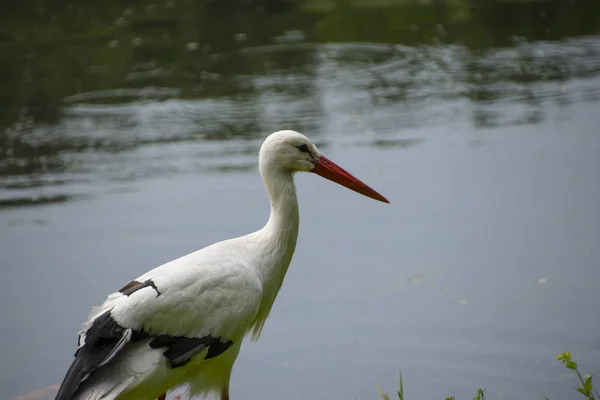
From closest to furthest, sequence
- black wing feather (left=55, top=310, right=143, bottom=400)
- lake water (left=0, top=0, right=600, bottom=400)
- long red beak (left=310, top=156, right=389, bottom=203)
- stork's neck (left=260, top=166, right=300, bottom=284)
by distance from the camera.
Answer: black wing feather (left=55, top=310, right=143, bottom=400) → stork's neck (left=260, top=166, right=300, bottom=284) → long red beak (left=310, top=156, right=389, bottom=203) → lake water (left=0, top=0, right=600, bottom=400)

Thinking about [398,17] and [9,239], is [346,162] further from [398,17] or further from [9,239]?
[398,17]

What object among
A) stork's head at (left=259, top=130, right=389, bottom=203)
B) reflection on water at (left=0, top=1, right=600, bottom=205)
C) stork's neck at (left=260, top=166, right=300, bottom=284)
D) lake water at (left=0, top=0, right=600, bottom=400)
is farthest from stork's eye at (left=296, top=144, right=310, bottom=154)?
reflection on water at (left=0, top=1, right=600, bottom=205)

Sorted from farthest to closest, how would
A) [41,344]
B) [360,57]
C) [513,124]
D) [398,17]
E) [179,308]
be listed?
[398,17]
[360,57]
[513,124]
[41,344]
[179,308]

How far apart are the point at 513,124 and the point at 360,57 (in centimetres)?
283

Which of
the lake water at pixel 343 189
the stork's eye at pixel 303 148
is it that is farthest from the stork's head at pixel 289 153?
the lake water at pixel 343 189

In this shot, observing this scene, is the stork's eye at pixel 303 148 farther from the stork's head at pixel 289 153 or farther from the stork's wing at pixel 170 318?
the stork's wing at pixel 170 318

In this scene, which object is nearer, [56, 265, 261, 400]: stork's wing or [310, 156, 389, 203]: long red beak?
[56, 265, 261, 400]: stork's wing

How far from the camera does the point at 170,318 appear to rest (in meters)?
4.59

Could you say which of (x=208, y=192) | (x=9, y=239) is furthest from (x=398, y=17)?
(x=9, y=239)

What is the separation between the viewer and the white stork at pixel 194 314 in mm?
4430

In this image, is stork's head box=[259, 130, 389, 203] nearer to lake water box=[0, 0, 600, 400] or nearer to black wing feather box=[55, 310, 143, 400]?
black wing feather box=[55, 310, 143, 400]

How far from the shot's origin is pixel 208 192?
28.7ft

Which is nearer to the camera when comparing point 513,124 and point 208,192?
point 208,192

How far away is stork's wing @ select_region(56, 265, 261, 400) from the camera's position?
4.42m
